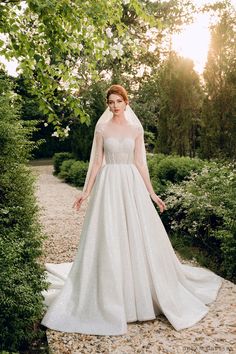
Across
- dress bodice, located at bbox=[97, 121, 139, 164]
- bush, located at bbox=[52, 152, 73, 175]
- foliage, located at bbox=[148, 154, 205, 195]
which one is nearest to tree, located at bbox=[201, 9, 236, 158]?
foliage, located at bbox=[148, 154, 205, 195]

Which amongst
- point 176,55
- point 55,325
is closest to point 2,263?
point 55,325

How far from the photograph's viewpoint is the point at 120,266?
3.86m

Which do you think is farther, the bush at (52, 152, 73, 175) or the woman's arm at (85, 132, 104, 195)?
the bush at (52, 152, 73, 175)

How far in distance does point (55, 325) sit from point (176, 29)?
19.6m

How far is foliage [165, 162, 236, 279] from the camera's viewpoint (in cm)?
529

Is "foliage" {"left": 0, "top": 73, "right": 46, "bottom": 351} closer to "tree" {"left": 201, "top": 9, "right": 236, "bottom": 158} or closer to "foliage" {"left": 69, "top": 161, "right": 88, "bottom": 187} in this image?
"tree" {"left": 201, "top": 9, "right": 236, "bottom": 158}

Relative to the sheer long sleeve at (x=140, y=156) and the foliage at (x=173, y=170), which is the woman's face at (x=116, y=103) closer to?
the sheer long sleeve at (x=140, y=156)

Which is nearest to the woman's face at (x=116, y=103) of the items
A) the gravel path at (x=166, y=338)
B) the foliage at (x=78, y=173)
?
the gravel path at (x=166, y=338)

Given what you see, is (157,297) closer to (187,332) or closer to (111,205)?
(187,332)

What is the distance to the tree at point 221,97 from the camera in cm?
1002

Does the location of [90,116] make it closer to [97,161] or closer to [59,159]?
[59,159]

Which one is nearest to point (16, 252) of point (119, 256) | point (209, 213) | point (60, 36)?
point (119, 256)

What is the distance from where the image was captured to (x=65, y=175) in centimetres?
1717

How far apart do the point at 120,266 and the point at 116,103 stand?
156cm
